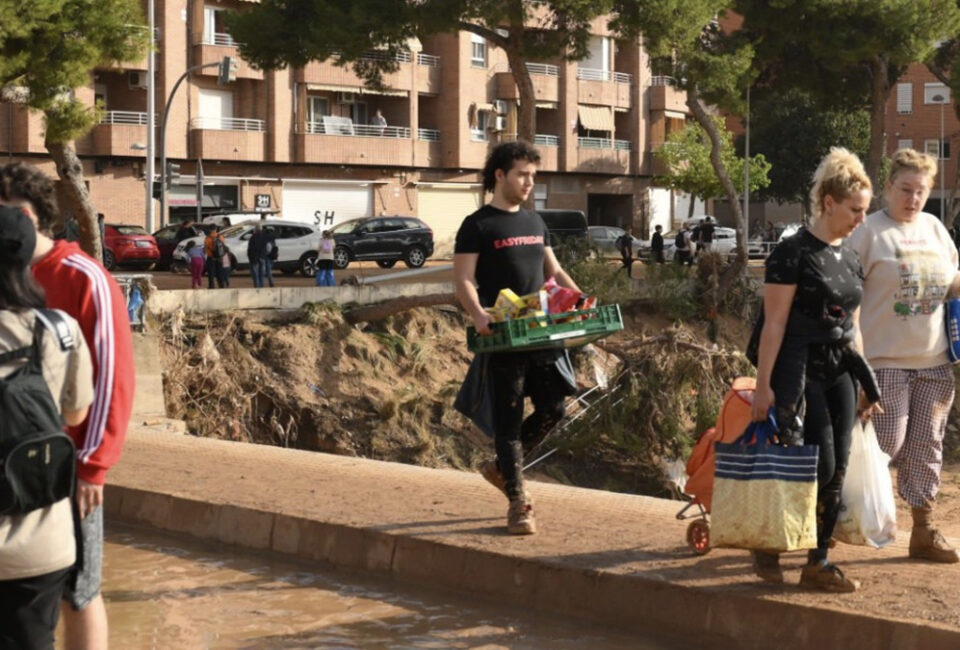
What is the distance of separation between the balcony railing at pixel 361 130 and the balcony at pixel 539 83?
5.30 meters

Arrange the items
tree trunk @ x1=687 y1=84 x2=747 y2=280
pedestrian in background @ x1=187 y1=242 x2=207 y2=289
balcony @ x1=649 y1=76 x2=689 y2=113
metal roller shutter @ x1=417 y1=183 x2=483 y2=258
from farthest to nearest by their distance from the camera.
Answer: balcony @ x1=649 y1=76 x2=689 y2=113 → metal roller shutter @ x1=417 y1=183 x2=483 y2=258 → pedestrian in background @ x1=187 y1=242 x2=207 y2=289 → tree trunk @ x1=687 y1=84 x2=747 y2=280

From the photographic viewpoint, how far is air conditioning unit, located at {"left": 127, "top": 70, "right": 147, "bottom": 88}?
49500mm

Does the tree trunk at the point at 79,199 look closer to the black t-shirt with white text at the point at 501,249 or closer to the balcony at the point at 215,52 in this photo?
the black t-shirt with white text at the point at 501,249

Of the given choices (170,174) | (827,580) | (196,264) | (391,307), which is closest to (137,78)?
(170,174)

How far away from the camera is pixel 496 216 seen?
732 centimetres

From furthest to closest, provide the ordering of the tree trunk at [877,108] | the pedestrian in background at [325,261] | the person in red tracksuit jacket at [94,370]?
the tree trunk at [877,108] < the pedestrian in background at [325,261] < the person in red tracksuit jacket at [94,370]

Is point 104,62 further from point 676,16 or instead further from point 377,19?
point 676,16

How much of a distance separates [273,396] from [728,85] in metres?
16.4

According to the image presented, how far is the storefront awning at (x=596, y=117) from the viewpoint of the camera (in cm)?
6469

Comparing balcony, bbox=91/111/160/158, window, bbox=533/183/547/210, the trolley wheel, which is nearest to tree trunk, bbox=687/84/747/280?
the trolley wheel

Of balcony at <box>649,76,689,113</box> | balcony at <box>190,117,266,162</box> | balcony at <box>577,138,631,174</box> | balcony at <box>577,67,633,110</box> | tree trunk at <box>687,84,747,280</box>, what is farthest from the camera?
balcony at <box>649,76,689,113</box>

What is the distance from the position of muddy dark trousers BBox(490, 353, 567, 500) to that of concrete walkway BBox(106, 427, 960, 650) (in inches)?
13.7

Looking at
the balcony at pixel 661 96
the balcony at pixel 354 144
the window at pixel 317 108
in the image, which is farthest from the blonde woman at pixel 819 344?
the balcony at pixel 661 96

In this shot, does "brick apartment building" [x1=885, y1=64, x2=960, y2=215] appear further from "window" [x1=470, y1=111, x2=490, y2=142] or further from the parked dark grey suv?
the parked dark grey suv
